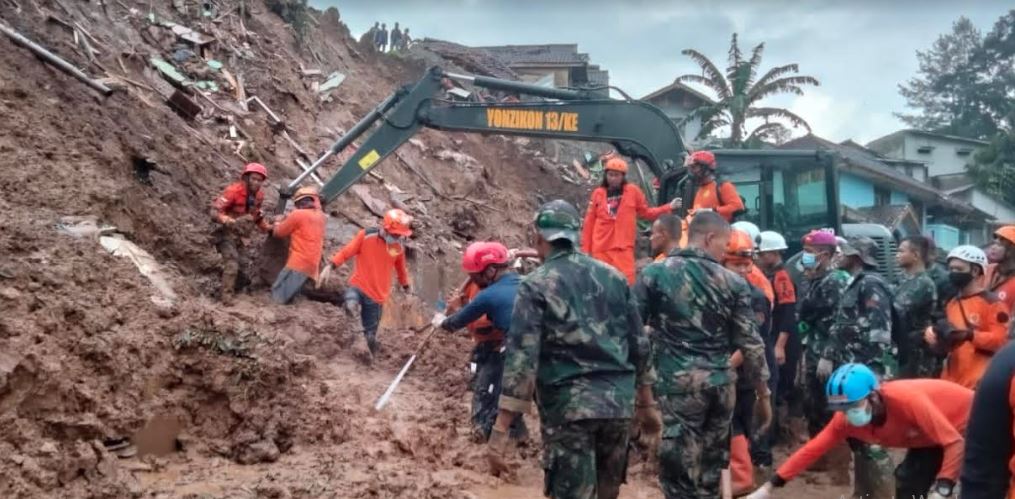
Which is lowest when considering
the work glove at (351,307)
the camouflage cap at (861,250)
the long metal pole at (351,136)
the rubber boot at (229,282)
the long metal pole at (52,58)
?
the work glove at (351,307)

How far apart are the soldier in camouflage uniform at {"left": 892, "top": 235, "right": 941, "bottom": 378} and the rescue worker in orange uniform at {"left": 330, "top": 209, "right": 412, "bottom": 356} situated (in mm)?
4499

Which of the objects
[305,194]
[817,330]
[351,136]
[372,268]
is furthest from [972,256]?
[351,136]

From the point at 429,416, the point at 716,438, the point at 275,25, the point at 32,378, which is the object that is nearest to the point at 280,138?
the point at 275,25

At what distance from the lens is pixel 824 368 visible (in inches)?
301

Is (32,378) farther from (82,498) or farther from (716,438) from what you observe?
(716,438)

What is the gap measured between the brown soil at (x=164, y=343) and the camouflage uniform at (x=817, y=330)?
1.55 m

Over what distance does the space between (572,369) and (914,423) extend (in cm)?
180

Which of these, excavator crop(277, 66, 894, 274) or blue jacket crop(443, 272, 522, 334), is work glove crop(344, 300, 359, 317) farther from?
blue jacket crop(443, 272, 522, 334)

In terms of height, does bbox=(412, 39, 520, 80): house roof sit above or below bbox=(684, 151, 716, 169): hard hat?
above

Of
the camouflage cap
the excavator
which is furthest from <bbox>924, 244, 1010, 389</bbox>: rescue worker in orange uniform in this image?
the excavator

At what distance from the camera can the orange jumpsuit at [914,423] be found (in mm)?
4891

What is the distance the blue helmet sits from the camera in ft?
16.7

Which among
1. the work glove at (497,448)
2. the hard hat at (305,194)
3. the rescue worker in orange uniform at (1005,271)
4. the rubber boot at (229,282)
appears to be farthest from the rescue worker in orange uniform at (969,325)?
the rubber boot at (229,282)

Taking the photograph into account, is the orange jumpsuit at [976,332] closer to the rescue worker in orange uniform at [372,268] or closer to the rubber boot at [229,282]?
the rescue worker in orange uniform at [372,268]
